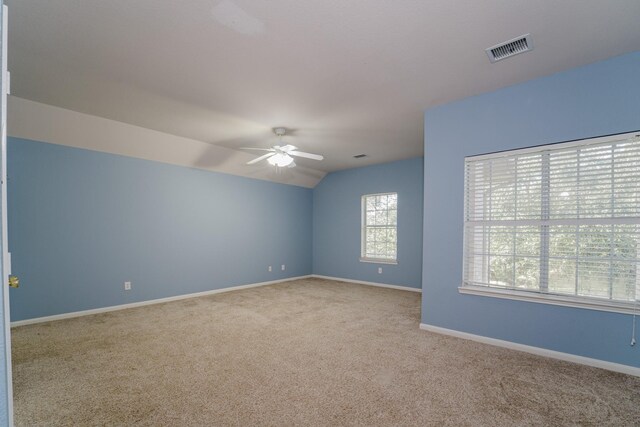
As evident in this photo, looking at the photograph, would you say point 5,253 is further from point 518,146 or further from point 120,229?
point 120,229

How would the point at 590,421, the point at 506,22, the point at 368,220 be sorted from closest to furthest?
1. the point at 590,421
2. the point at 506,22
3. the point at 368,220

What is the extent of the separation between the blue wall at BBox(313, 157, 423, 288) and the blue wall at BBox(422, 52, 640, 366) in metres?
2.42

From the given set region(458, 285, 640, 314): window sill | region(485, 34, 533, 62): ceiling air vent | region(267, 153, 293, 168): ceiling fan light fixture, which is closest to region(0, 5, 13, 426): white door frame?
region(485, 34, 533, 62): ceiling air vent

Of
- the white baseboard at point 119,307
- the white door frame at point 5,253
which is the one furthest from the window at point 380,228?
the white door frame at point 5,253

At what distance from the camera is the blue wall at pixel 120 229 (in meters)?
3.68

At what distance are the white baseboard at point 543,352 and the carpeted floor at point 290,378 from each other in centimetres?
9

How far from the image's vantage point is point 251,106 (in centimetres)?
347

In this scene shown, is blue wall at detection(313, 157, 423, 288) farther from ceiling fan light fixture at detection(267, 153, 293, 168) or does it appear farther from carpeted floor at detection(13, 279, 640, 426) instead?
ceiling fan light fixture at detection(267, 153, 293, 168)

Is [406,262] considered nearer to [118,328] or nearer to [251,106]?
[251,106]

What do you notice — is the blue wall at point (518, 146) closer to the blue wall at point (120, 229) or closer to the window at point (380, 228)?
the window at point (380, 228)

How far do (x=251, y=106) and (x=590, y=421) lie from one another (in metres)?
4.04

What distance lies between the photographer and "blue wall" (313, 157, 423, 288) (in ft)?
19.5

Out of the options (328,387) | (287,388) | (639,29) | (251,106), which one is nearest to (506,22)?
(639,29)

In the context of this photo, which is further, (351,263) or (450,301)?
(351,263)
